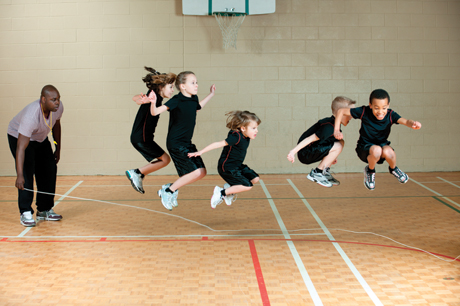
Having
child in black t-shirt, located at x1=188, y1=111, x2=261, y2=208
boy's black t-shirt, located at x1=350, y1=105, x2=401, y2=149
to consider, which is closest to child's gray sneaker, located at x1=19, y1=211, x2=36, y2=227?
child in black t-shirt, located at x1=188, y1=111, x2=261, y2=208

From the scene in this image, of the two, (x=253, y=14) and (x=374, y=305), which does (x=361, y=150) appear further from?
(x=253, y=14)

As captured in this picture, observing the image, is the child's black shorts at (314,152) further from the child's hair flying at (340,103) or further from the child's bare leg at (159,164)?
the child's bare leg at (159,164)

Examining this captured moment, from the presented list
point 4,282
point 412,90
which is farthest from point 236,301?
point 412,90

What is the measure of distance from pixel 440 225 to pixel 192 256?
282cm

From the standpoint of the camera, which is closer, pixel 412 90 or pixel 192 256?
pixel 192 256

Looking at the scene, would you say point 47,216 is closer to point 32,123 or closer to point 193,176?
point 32,123

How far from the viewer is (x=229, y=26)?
7.28 m

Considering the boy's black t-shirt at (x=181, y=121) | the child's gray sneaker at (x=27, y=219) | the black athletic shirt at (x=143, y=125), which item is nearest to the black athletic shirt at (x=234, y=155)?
A: the boy's black t-shirt at (x=181, y=121)

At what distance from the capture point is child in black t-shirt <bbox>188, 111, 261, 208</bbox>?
11.5 ft

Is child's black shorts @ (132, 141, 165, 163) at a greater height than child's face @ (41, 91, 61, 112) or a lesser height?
lesser

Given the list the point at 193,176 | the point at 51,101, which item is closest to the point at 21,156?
the point at 51,101

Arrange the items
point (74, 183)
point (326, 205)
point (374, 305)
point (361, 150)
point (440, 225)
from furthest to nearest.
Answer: point (74, 183) < point (326, 205) < point (440, 225) < point (361, 150) < point (374, 305)

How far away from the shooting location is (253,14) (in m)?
7.18

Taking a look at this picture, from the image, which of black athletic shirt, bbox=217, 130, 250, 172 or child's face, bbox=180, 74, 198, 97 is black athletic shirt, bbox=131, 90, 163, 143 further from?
black athletic shirt, bbox=217, 130, 250, 172
